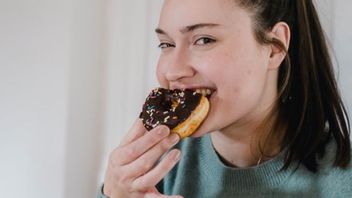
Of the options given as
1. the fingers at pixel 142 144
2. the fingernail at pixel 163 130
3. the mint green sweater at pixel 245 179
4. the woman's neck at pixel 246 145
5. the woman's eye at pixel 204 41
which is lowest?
the mint green sweater at pixel 245 179

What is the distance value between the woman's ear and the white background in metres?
0.54

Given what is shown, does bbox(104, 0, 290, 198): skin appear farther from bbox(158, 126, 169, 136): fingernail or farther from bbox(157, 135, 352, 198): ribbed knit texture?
bbox(157, 135, 352, 198): ribbed knit texture

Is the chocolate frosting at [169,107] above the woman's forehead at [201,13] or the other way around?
the other way around

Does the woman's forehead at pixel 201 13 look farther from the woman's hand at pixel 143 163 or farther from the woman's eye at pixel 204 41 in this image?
the woman's hand at pixel 143 163

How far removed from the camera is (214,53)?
83cm

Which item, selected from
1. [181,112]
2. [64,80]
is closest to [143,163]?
[181,112]

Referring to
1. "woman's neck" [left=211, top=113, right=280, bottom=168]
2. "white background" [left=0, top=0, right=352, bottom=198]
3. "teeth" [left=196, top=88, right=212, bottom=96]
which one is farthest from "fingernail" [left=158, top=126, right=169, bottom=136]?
"white background" [left=0, top=0, right=352, bottom=198]

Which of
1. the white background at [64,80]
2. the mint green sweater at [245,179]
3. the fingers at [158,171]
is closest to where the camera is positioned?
the fingers at [158,171]

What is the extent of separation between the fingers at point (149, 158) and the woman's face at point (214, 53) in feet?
0.32

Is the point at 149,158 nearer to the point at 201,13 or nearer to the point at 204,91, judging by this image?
the point at 204,91

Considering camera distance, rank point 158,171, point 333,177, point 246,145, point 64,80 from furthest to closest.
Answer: point 64,80 → point 246,145 → point 333,177 → point 158,171

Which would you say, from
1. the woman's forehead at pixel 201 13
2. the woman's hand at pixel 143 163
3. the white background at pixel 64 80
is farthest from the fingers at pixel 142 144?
the white background at pixel 64 80

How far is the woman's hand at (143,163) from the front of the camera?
783mm

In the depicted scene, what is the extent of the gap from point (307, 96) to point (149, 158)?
417mm
